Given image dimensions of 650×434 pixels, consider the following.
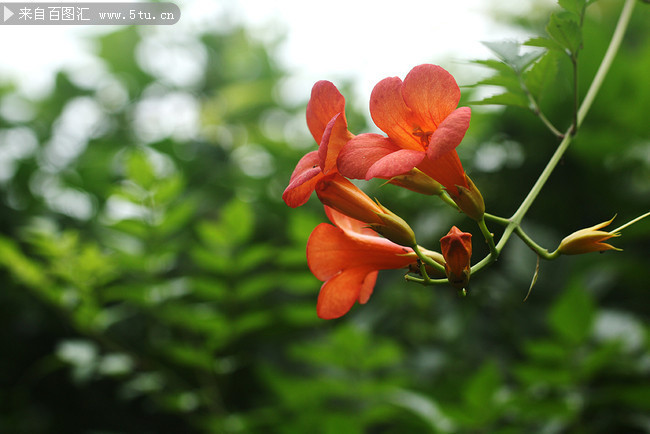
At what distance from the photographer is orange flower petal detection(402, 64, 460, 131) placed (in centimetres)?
65

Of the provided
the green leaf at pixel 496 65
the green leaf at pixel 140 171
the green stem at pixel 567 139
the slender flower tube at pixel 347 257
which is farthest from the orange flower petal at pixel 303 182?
the green leaf at pixel 140 171

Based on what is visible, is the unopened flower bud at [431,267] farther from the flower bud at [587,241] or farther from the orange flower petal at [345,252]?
the flower bud at [587,241]

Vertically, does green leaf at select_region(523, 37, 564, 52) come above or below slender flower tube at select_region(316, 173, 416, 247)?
above

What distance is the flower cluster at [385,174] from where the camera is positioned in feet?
Result: 2.00

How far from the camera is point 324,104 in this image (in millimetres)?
694

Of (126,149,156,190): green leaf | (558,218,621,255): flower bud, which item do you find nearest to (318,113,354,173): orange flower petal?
(558,218,621,255): flower bud

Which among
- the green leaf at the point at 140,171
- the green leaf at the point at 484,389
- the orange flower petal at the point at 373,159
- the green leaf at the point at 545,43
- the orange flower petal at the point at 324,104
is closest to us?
the orange flower petal at the point at 373,159

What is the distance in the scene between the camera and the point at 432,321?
80.9 inches

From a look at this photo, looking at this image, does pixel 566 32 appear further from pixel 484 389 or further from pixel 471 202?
pixel 484 389

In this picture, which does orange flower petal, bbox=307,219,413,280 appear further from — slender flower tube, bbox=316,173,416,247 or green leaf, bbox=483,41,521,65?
green leaf, bbox=483,41,521,65

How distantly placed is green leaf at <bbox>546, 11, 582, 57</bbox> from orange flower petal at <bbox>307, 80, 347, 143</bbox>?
0.36 metres

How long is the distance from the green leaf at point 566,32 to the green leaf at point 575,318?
77cm

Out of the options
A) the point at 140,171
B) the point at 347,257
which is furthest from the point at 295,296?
the point at 347,257

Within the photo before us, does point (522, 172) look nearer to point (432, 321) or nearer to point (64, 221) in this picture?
point (432, 321)
